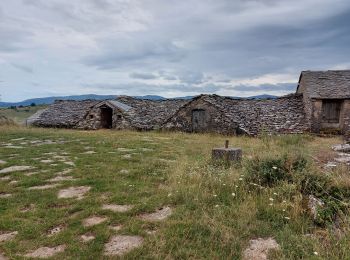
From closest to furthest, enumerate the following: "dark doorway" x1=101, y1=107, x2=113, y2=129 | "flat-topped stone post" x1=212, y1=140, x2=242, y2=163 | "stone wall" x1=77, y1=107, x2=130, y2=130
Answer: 1. "flat-topped stone post" x1=212, y1=140, x2=242, y2=163
2. "stone wall" x1=77, y1=107, x2=130, y2=130
3. "dark doorway" x1=101, y1=107, x2=113, y2=129

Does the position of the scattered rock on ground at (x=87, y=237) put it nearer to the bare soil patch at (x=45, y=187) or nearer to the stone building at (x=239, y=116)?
the bare soil patch at (x=45, y=187)

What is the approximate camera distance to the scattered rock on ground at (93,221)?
202 inches

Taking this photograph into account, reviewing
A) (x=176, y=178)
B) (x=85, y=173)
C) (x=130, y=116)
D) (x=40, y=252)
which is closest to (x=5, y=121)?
(x=130, y=116)

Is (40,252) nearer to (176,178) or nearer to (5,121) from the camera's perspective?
(176,178)

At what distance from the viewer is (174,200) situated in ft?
20.0

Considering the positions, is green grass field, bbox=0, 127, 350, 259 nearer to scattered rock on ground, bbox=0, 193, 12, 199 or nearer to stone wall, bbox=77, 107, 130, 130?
scattered rock on ground, bbox=0, 193, 12, 199

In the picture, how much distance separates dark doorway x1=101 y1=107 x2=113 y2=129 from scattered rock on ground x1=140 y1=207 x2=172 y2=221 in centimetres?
2704

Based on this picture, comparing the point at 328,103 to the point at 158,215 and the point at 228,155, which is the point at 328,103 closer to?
the point at 228,155

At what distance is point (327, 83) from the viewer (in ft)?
84.4

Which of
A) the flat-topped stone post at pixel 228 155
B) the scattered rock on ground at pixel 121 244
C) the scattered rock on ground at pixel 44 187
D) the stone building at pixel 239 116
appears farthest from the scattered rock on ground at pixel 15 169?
the stone building at pixel 239 116

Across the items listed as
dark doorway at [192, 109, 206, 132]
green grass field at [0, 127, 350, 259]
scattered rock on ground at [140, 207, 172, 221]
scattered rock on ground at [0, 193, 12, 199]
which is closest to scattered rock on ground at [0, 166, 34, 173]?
green grass field at [0, 127, 350, 259]

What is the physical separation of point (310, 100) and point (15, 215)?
22965 millimetres

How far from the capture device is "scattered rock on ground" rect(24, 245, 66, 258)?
4207 mm

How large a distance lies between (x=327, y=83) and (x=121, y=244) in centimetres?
2492
